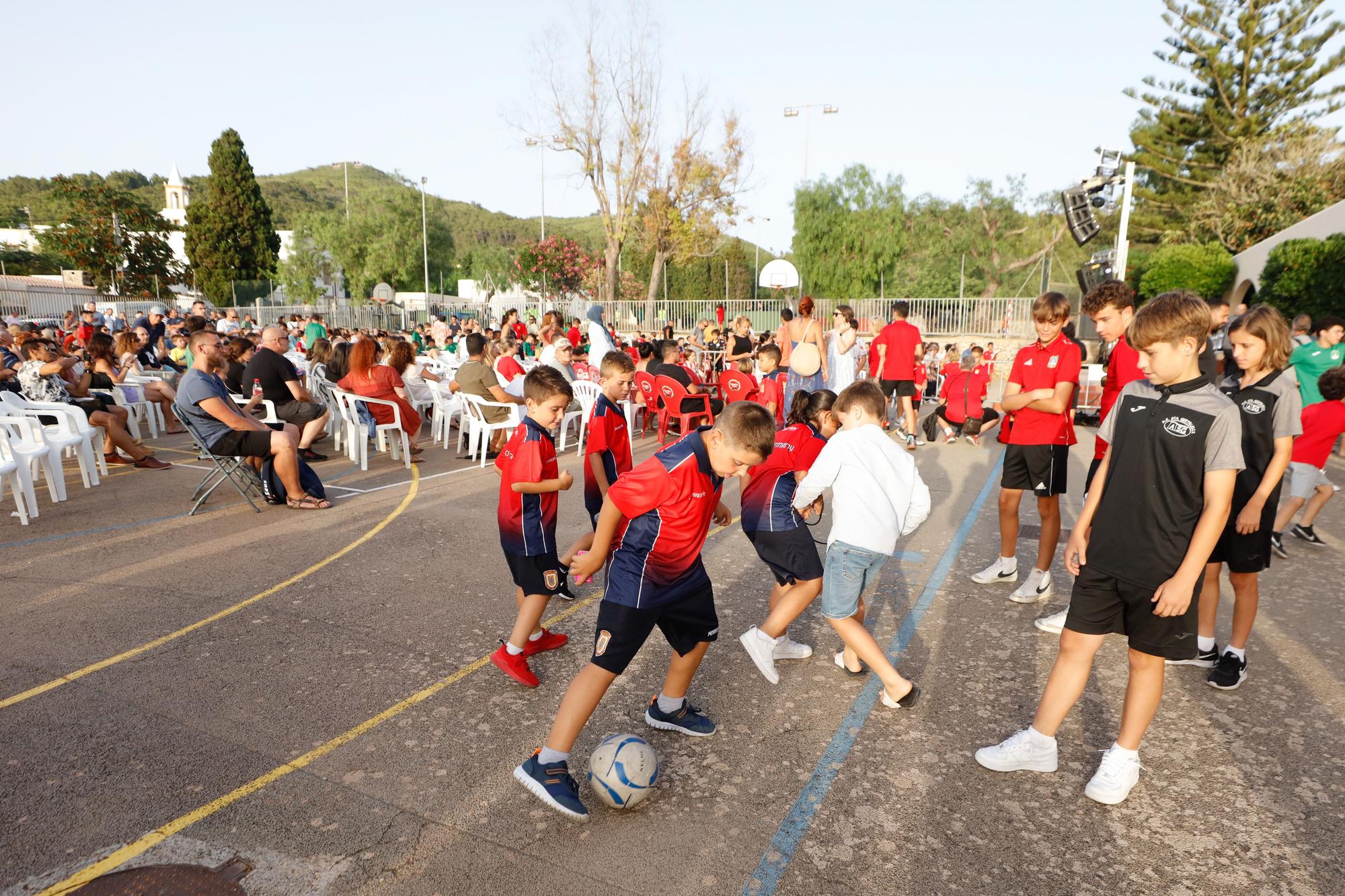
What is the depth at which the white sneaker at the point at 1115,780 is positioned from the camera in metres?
2.94

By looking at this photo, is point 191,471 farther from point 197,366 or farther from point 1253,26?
point 1253,26

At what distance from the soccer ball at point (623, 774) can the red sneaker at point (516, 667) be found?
1.00 m

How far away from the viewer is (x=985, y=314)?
81.7 ft

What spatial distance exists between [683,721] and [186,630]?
3047mm

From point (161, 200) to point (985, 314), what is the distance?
416 ft

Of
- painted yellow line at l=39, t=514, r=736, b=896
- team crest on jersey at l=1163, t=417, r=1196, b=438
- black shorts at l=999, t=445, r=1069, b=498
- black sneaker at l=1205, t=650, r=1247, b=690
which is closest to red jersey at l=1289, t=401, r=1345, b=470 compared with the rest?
black shorts at l=999, t=445, r=1069, b=498

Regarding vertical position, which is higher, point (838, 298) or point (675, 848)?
point (838, 298)

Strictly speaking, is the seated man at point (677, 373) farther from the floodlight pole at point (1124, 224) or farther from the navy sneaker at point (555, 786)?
the floodlight pole at point (1124, 224)

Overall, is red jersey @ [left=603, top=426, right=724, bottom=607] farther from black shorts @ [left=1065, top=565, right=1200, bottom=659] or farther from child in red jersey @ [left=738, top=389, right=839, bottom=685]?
black shorts @ [left=1065, top=565, right=1200, bottom=659]

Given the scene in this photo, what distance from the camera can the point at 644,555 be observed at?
296 centimetres

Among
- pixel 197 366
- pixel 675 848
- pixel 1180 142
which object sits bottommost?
pixel 675 848

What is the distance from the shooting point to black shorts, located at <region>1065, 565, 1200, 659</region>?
2.79 metres

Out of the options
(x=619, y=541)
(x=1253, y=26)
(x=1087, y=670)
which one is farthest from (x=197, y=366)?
(x=1253, y=26)

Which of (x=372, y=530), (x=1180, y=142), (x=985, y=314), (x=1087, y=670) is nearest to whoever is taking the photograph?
(x=1087, y=670)
